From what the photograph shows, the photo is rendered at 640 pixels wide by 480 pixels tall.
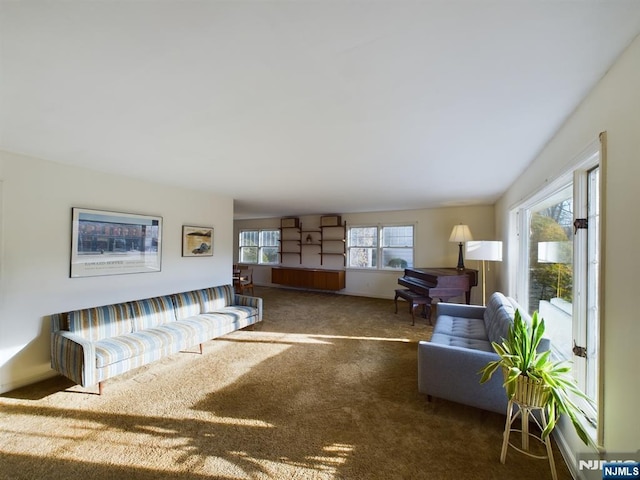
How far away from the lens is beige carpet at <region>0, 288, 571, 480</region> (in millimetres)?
1674

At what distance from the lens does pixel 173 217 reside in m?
4.10

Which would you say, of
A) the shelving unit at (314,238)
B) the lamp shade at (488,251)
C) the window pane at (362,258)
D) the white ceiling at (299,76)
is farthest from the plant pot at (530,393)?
the shelving unit at (314,238)

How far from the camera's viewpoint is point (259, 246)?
8945mm

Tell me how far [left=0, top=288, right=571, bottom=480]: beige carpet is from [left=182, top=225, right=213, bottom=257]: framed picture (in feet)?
5.64

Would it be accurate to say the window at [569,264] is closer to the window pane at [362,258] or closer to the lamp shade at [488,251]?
the lamp shade at [488,251]

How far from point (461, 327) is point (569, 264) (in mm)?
1464

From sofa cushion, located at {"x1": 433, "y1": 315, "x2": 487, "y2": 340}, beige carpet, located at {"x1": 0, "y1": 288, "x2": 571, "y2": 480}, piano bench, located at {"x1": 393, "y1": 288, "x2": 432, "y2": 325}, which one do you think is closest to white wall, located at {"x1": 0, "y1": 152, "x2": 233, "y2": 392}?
beige carpet, located at {"x1": 0, "y1": 288, "x2": 571, "y2": 480}

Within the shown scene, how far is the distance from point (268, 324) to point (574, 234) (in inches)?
166

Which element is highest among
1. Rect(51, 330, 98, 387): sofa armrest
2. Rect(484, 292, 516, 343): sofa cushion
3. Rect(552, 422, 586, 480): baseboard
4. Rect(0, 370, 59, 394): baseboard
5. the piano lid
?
the piano lid

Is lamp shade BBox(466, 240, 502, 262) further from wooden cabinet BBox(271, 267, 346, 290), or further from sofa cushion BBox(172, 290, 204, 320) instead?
sofa cushion BBox(172, 290, 204, 320)

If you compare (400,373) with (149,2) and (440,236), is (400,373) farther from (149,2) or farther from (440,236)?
(440,236)

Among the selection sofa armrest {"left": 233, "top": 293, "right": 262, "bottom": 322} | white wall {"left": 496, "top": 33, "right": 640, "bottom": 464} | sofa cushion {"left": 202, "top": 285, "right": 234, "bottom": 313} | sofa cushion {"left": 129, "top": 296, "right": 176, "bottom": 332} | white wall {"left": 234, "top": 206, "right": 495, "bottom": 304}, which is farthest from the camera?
white wall {"left": 234, "top": 206, "right": 495, "bottom": 304}

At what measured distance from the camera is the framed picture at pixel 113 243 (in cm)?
303

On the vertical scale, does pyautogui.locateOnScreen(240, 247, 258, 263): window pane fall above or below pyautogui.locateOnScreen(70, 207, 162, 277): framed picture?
below
